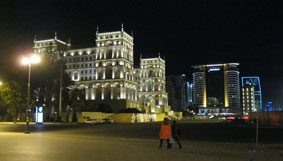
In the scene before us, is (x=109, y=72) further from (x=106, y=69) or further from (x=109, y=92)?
(x=109, y=92)

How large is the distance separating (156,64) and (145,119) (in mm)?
64647

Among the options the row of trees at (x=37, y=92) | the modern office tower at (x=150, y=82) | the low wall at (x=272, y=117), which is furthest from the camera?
the modern office tower at (x=150, y=82)

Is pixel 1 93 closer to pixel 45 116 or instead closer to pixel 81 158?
pixel 45 116

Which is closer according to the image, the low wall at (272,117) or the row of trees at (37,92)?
the low wall at (272,117)

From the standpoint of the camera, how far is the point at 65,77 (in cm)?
7525

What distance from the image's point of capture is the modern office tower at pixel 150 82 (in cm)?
14662

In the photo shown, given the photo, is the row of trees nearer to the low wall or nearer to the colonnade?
the colonnade

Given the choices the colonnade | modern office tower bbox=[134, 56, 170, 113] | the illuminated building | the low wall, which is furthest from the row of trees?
modern office tower bbox=[134, 56, 170, 113]

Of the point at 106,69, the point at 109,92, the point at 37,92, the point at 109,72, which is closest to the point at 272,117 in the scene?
the point at 37,92

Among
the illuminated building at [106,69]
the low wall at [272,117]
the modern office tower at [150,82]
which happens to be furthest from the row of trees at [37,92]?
the modern office tower at [150,82]

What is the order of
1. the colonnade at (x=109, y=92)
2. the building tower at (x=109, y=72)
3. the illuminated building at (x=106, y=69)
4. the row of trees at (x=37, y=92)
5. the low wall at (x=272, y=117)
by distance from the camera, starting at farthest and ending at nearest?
the illuminated building at (x=106, y=69) → the building tower at (x=109, y=72) → the colonnade at (x=109, y=92) → the row of trees at (x=37, y=92) → the low wall at (x=272, y=117)

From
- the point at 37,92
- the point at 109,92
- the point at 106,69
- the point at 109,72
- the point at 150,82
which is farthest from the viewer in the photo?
the point at 150,82

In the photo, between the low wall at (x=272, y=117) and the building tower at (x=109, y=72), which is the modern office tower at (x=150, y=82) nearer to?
the building tower at (x=109, y=72)

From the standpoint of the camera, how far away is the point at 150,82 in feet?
474
